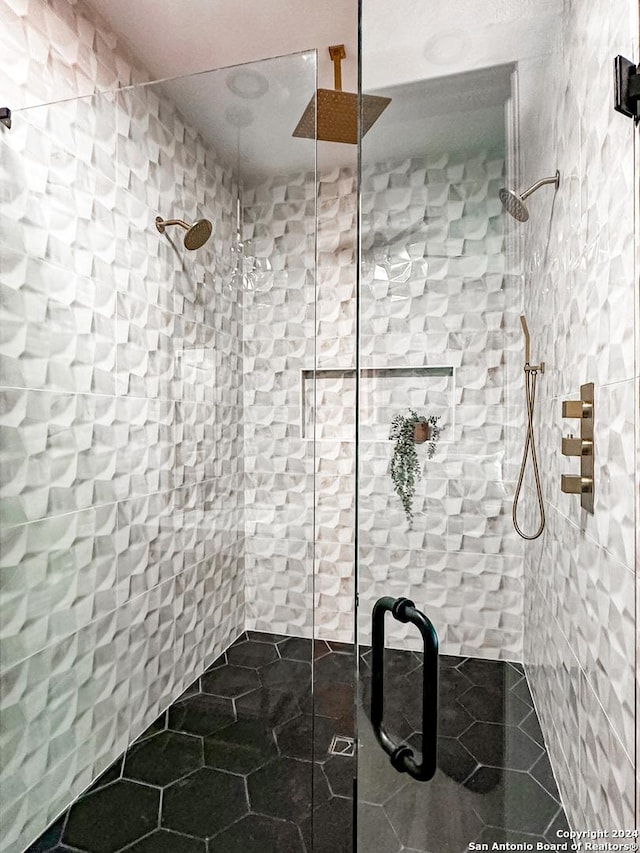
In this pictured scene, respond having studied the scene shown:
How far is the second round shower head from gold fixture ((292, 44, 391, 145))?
655mm

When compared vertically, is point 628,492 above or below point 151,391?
below

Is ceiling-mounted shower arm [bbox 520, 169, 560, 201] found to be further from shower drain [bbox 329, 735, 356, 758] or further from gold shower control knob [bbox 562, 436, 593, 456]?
shower drain [bbox 329, 735, 356, 758]

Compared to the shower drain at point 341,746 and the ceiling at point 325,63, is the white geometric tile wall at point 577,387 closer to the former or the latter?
the ceiling at point 325,63

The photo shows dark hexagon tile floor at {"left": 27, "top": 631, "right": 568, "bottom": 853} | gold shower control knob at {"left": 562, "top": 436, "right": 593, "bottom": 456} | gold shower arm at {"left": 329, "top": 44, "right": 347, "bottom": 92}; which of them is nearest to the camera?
gold shower control knob at {"left": 562, "top": 436, "right": 593, "bottom": 456}

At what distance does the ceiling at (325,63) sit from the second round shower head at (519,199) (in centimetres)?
10

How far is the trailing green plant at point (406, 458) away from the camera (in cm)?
106

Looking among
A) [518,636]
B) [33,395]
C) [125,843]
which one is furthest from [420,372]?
[125,843]

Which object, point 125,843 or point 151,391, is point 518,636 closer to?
point 151,391

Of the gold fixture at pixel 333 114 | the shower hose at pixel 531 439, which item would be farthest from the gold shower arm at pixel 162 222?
the shower hose at pixel 531 439

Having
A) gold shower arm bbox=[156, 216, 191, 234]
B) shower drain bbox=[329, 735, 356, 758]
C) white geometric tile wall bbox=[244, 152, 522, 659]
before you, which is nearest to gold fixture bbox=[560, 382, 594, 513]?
white geometric tile wall bbox=[244, 152, 522, 659]

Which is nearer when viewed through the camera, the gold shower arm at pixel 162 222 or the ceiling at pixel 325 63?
the ceiling at pixel 325 63

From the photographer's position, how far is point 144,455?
1510 mm

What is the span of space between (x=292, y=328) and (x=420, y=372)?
48 cm

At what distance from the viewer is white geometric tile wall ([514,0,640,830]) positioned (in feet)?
3.03
